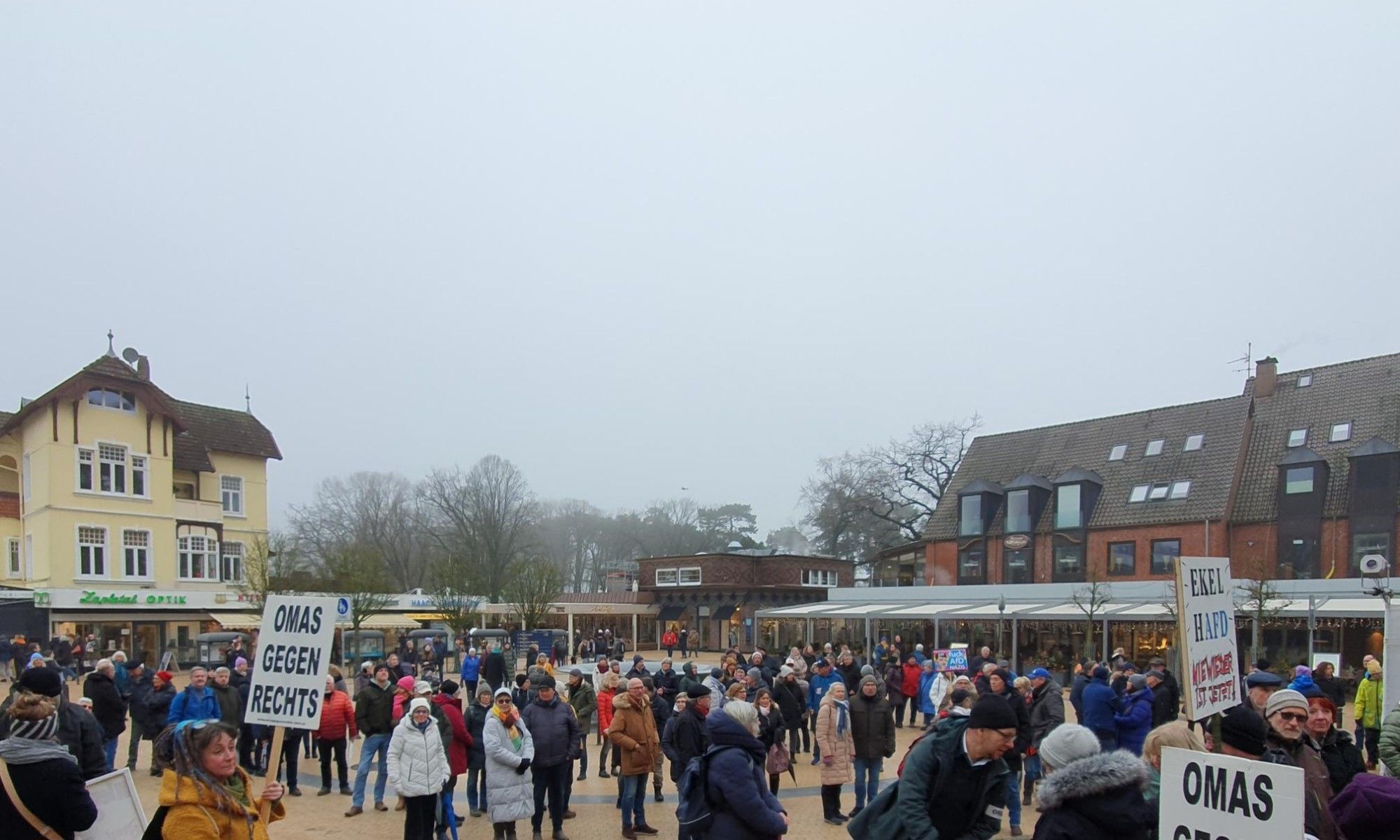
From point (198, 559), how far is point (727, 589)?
22441 mm

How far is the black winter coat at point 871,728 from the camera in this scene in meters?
11.0

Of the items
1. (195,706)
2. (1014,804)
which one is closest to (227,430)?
(195,706)

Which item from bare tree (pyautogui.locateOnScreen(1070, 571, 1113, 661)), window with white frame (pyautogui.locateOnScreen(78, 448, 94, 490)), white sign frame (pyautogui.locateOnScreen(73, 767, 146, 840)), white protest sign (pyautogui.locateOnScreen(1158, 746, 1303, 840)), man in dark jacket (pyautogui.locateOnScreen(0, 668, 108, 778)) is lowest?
bare tree (pyautogui.locateOnScreen(1070, 571, 1113, 661))

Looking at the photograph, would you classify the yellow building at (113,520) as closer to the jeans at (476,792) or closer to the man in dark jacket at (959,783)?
the jeans at (476,792)

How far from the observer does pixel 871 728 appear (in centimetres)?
1095

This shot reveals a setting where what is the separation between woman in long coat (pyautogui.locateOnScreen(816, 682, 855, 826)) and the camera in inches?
424

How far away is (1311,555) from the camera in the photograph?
32.1 metres

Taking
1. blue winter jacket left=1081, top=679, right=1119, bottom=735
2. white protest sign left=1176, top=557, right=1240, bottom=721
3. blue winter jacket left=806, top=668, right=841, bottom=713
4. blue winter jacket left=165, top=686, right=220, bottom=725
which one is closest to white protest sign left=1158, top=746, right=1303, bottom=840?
white protest sign left=1176, top=557, right=1240, bottom=721

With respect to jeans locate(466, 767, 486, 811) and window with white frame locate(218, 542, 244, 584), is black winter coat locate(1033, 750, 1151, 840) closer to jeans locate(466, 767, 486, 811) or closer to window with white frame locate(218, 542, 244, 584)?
jeans locate(466, 767, 486, 811)

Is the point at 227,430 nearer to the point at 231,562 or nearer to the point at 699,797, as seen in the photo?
the point at 231,562

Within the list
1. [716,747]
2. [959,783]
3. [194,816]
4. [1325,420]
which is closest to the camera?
[194,816]

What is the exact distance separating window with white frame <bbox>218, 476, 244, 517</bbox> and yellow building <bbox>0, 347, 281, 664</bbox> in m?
0.91

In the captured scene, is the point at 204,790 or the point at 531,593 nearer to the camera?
the point at 204,790

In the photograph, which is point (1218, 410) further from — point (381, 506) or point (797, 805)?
point (381, 506)
